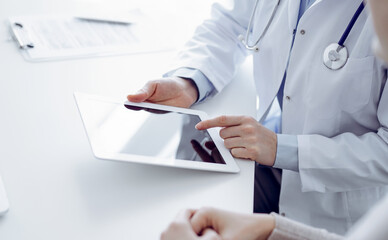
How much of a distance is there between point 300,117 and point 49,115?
55 centimetres

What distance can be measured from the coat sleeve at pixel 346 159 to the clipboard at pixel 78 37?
0.52 meters

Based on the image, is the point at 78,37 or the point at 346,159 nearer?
the point at 346,159

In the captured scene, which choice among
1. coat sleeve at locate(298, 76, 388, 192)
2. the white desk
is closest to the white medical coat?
coat sleeve at locate(298, 76, 388, 192)

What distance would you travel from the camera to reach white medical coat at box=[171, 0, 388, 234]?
81 cm

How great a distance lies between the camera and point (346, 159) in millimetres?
801

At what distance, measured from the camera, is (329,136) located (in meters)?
0.90

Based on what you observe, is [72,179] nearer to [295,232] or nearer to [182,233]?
[182,233]

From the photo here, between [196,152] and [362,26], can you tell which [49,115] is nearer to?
[196,152]

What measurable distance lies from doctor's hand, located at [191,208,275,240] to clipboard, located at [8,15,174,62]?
1.95 feet

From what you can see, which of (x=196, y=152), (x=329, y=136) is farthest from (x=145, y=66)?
(x=329, y=136)

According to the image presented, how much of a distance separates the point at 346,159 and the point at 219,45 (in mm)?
436

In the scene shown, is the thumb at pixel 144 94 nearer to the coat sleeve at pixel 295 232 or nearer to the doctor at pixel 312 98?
the doctor at pixel 312 98

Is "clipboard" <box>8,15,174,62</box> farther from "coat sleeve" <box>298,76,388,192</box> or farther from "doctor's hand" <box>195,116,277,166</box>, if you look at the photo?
"coat sleeve" <box>298,76,388,192</box>

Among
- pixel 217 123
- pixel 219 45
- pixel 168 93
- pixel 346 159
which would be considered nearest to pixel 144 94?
pixel 168 93
